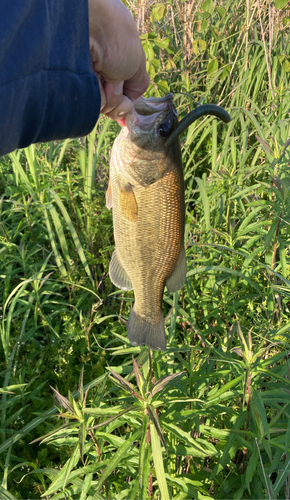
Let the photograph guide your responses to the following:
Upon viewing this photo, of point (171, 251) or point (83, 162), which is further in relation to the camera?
point (83, 162)

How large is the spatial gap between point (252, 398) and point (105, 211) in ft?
6.94

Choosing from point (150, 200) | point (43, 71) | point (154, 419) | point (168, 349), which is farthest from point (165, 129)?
point (154, 419)

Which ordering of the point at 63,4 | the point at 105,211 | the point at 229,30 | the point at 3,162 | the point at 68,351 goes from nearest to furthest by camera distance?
the point at 63,4 → the point at 68,351 → the point at 105,211 → the point at 3,162 → the point at 229,30

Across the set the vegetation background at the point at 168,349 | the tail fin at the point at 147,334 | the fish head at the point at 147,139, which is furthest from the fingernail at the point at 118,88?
the vegetation background at the point at 168,349

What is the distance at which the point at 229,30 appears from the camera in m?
4.43

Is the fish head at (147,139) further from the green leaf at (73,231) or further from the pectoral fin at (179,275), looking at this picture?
the green leaf at (73,231)

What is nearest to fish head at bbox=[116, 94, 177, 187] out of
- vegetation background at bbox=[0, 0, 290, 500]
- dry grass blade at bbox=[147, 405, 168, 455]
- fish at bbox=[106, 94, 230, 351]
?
fish at bbox=[106, 94, 230, 351]

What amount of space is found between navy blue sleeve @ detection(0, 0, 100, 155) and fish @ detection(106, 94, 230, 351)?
1.83ft

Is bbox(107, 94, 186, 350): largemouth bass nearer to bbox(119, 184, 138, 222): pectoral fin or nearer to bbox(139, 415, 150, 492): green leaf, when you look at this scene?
bbox(119, 184, 138, 222): pectoral fin

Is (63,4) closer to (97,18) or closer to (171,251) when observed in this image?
(97,18)

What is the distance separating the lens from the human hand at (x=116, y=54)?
4.24 ft

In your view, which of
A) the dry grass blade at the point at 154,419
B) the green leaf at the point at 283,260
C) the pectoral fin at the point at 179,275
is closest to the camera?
the dry grass blade at the point at 154,419

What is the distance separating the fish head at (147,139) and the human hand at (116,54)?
0.07m

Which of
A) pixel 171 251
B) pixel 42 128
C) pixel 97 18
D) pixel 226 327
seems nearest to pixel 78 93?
pixel 42 128
